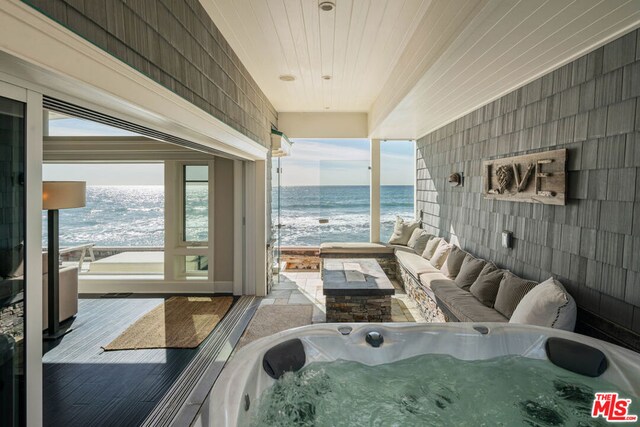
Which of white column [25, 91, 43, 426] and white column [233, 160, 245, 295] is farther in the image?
white column [233, 160, 245, 295]

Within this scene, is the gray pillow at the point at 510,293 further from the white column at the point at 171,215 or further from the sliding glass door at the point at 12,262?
the white column at the point at 171,215

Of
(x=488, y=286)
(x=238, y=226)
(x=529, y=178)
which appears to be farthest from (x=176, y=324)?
(x=529, y=178)

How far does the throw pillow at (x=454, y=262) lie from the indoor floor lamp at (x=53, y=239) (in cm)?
394

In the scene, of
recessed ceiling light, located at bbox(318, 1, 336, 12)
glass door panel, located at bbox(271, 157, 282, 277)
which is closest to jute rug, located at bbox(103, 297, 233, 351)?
glass door panel, located at bbox(271, 157, 282, 277)

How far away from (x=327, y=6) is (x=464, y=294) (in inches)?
105

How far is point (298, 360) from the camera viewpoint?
2170mm

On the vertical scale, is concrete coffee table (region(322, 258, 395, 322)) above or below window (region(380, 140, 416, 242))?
below

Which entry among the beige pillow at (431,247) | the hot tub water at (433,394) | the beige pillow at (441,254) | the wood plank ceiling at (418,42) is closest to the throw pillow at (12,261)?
the hot tub water at (433,394)

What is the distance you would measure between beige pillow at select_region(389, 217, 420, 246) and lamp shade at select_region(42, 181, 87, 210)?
4389 millimetres

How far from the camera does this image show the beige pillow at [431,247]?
5.18 m

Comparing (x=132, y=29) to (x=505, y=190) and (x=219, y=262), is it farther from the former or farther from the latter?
(x=219, y=262)

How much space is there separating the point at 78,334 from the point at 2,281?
2958mm

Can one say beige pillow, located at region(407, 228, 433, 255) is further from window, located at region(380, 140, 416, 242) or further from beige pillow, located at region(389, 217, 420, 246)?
window, located at region(380, 140, 416, 242)

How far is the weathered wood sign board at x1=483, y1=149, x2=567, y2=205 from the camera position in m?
2.65
